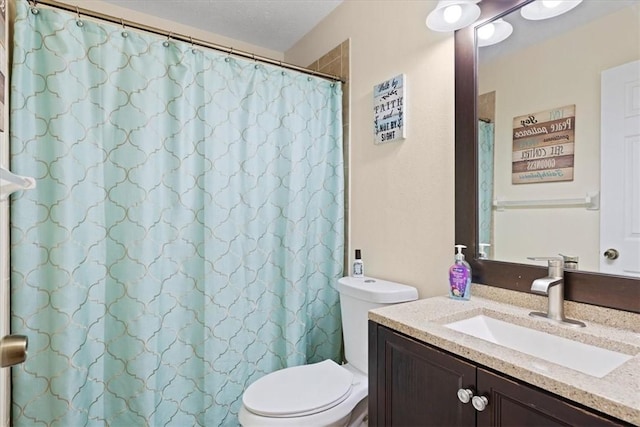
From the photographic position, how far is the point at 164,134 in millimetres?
1560

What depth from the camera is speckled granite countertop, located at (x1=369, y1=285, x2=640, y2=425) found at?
2.04 feet

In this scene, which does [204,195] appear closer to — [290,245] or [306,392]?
[290,245]

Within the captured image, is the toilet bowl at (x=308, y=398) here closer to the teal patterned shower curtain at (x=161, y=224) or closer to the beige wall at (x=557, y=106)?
the teal patterned shower curtain at (x=161, y=224)

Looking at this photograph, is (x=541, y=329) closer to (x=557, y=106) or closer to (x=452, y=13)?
(x=557, y=106)

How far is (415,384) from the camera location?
0.95 metres

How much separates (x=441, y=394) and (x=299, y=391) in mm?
661

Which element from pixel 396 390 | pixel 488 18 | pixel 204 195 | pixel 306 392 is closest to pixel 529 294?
pixel 396 390

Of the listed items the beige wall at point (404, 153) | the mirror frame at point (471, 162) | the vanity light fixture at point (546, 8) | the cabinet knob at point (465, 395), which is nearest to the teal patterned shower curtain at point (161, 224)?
the beige wall at point (404, 153)

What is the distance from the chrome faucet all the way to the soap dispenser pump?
229mm

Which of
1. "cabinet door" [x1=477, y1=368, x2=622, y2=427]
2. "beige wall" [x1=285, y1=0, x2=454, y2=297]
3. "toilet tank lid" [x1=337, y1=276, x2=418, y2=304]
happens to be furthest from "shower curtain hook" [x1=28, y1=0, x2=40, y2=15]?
"cabinet door" [x1=477, y1=368, x2=622, y2=427]

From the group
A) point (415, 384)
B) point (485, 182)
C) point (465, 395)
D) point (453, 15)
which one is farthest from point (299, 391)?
point (453, 15)

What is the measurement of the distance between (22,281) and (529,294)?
5.96 ft

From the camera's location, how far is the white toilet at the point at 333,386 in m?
1.23

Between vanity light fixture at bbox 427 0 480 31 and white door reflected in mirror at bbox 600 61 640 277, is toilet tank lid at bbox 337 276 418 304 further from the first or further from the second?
vanity light fixture at bbox 427 0 480 31
